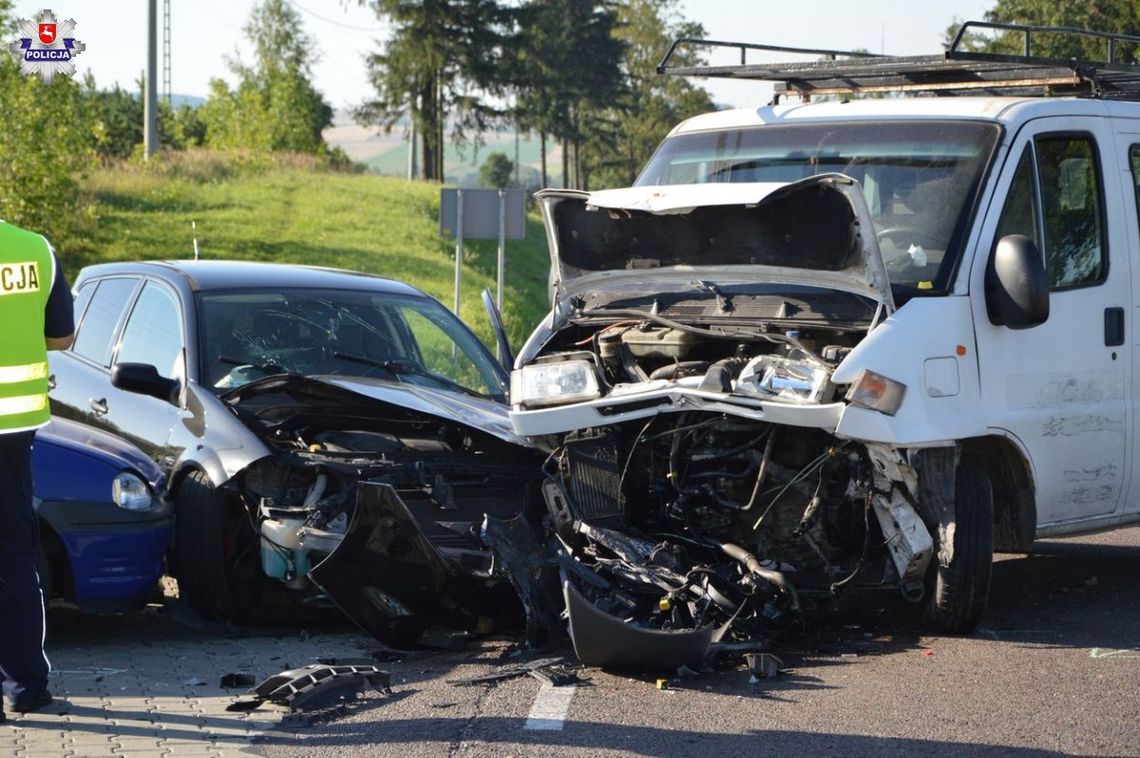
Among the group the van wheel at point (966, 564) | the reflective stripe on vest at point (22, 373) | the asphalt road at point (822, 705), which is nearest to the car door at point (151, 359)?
the reflective stripe on vest at point (22, 373)

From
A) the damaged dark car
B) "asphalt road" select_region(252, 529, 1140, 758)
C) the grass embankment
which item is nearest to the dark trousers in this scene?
"asphalt road" select_region(252, 529, 1140, 758)

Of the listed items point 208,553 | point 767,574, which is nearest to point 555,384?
point 767,574

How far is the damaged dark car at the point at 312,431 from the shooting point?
6609 mm

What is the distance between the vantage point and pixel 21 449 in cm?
561

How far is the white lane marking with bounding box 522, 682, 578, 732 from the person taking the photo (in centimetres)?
533

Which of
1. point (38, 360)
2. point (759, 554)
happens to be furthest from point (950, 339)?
point (38, 360)

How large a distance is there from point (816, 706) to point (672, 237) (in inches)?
94.9

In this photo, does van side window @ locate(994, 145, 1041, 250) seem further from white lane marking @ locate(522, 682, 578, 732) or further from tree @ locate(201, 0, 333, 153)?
tree @ locate(201, 0, 333, 153)

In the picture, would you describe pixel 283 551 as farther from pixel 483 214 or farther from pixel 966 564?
pixel 483 214

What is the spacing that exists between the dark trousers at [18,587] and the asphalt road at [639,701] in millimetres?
163

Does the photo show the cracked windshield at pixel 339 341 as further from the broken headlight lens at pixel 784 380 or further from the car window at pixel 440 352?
the broken headlight lens at pixel 784 380

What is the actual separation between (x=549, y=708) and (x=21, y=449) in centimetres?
222

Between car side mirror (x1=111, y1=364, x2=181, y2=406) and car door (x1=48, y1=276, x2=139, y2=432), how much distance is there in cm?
60

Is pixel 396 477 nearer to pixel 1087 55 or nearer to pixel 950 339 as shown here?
pixel 950 339
